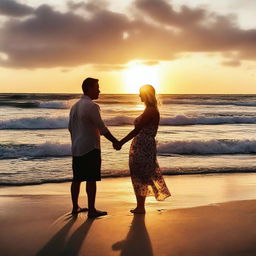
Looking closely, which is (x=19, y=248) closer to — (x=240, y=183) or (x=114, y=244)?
(x=114, y=244)

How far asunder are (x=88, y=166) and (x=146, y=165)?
845 millimetres

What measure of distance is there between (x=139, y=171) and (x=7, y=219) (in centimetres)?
190

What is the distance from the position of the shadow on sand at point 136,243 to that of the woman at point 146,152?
0.74 m

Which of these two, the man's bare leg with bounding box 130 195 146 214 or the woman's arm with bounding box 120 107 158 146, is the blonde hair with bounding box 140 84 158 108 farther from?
the man's bare leg with bounding box 130 195 146 214

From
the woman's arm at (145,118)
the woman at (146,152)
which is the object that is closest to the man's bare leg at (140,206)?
the woman at (146,152)

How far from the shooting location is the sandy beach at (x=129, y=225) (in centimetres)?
472

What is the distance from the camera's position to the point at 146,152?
6.11 meters

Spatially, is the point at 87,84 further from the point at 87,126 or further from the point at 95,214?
the point at 95,214

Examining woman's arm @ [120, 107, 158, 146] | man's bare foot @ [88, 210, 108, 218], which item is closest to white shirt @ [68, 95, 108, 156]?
woman's arm @ [120, 107, 158, 146]

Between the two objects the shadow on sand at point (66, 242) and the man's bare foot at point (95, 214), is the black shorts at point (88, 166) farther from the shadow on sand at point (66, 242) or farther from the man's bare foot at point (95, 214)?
the shadow on sand at point (66, 242)

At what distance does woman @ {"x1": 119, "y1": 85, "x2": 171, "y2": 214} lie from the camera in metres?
5.96

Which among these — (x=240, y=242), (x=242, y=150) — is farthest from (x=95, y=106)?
(x=242, y=150)

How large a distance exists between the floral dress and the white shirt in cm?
58

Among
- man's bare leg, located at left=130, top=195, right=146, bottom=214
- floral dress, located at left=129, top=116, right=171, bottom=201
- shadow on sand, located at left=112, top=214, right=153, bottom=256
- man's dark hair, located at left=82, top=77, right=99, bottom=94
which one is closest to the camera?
shadow on sand, located at left=112, top=214, right=153, bottom=256
